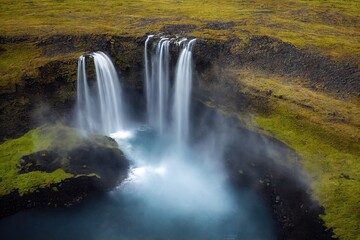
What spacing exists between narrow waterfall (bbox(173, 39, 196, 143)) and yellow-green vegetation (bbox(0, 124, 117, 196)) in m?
9.87

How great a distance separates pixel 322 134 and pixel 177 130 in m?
16.9

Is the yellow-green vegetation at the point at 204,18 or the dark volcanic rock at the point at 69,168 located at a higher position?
the yellow-green vegetation at the point at 204,18

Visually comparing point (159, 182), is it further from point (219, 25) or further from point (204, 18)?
point (204, 18)

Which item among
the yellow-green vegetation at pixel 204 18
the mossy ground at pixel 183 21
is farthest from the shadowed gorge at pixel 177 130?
the yellow-green vegetation at pixel 204 18

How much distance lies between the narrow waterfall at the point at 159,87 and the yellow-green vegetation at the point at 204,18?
578cm

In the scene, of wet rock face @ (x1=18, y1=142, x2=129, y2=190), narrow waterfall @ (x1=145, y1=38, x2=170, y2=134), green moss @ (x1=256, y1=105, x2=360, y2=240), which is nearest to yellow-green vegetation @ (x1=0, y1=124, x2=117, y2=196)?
wet rock face @ (x1=18, y1=142, x2=129, y2=190)

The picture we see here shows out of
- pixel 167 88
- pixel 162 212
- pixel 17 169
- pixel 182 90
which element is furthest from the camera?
pixel 167 88

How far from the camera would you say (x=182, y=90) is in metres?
41.2

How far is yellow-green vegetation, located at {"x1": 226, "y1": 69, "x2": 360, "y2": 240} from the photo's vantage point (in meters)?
26.2

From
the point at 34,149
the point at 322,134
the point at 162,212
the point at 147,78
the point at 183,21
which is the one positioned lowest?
the point at 162,212

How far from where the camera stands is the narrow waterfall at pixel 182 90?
40869 mm

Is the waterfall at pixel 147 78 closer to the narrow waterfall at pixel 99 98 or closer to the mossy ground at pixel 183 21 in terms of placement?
the mossy ground at pixel 183 21

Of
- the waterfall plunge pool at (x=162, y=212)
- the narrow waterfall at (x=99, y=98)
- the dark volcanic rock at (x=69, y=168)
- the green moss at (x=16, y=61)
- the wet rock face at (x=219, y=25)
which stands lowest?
the waterfall plunge pool at (x=162, y=212)

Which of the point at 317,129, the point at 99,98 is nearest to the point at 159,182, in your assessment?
the point at 99,98
